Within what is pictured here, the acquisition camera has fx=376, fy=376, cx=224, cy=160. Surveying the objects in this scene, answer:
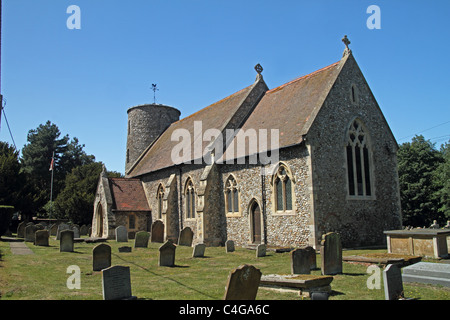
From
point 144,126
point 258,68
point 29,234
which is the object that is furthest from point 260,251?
point 144,126

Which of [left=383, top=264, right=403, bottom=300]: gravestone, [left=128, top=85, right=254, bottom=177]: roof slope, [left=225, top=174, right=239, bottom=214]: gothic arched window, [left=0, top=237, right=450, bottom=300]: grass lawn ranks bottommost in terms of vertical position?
[left=0, top=237, right=450, bottom=300]: grass lawn

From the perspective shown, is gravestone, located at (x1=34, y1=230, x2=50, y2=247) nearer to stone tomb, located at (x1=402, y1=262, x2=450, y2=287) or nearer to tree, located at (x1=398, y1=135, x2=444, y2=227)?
stone tomb, located at (x1=402, y1=262, x2=450, y2=287)

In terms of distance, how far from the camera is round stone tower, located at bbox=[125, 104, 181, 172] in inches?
1389

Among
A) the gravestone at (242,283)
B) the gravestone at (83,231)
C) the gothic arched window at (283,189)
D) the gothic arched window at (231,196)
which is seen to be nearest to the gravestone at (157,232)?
the gothic arched window at (231,196)

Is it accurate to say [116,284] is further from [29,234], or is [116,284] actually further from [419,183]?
[419,183]

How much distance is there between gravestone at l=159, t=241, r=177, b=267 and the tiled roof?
14.6m

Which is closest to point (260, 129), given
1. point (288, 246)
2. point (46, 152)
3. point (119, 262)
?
point (288, 246)

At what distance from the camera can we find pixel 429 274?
9.01 metres

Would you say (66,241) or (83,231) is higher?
(66,241)

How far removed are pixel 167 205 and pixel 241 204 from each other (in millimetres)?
6448

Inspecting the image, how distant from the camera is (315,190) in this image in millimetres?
16125

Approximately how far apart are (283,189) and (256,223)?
2549mm

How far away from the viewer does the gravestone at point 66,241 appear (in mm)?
17000

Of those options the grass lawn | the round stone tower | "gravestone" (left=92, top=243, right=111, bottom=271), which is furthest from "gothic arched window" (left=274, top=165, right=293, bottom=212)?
the round stone tower
